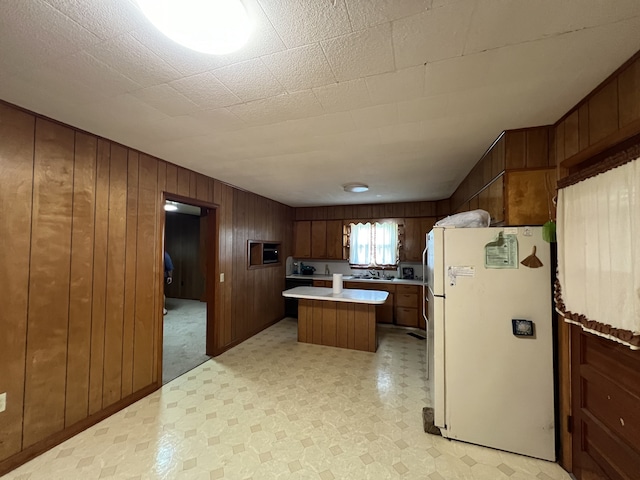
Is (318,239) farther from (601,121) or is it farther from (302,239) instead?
(601,121)

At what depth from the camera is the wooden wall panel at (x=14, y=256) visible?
1.62m

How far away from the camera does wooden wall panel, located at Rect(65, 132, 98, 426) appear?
1956mm

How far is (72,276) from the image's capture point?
196cm

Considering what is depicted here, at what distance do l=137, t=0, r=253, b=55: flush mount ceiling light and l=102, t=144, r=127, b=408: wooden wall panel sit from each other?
5.98 feet

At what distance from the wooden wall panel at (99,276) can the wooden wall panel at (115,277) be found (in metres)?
0.03

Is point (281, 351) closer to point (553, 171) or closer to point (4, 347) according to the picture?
point (4, 347)

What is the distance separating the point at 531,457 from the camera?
5.74ft

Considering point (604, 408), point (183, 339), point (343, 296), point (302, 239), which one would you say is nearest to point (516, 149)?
point (604, 408)

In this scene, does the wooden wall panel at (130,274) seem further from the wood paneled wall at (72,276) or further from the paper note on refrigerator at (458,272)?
the paper note on refrigerator at (458,272)

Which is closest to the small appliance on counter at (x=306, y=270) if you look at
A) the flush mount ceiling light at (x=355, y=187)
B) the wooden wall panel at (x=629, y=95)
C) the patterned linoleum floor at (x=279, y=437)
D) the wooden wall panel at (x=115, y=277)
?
the flush mount ceiling light at (x=355, y=187)

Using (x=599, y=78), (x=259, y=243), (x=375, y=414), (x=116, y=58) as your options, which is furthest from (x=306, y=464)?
(x=259, y=243)

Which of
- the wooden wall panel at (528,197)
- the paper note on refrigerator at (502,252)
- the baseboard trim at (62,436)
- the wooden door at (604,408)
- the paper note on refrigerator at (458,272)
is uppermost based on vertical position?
the wooden wall panel at (528,197)

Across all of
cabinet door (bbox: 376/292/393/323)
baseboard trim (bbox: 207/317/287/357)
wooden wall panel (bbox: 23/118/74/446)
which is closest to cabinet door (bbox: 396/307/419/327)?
cabinet door (bbox: 376/292/393/323)

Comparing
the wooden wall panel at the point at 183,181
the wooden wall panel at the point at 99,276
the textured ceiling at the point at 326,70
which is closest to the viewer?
the textured ceiling at the point at 326,70
